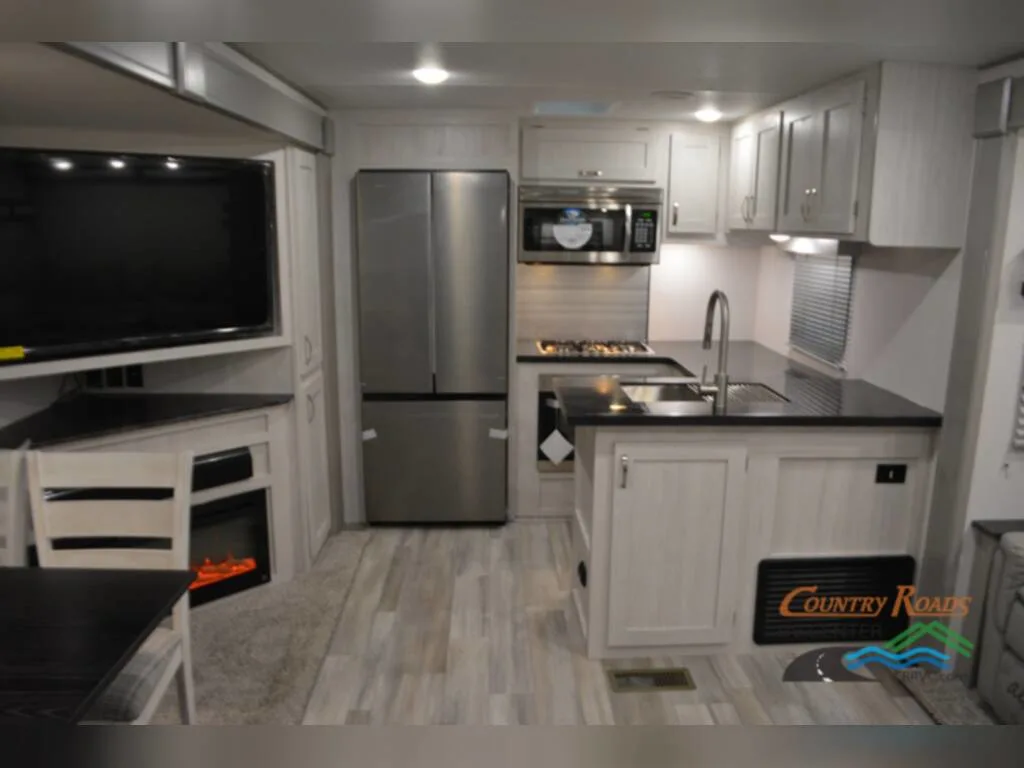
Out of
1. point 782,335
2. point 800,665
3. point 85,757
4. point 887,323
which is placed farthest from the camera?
point 782,335

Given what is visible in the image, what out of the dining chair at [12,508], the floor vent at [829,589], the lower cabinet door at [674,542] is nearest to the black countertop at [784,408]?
the lower cabinet door at [674,542]

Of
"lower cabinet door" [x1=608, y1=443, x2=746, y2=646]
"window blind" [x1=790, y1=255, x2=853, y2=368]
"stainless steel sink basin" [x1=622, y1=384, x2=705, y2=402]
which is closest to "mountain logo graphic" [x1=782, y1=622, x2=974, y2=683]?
"lower cabinet door" [x1=608, y1=443, x2=746, y2=646]

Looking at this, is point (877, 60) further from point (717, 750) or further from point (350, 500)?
point (350, 500)

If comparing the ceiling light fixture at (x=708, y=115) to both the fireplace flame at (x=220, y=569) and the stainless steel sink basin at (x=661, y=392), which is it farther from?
the fireplace flame at (x=220, y=569)

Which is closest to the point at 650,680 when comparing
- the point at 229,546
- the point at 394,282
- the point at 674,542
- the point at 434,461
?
the point at 674,542

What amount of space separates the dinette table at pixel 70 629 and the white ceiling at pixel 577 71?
157cm

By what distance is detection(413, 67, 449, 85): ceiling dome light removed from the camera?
2.94m

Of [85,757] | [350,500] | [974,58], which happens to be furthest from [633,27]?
[350,500]

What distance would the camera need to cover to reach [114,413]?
3025 mm

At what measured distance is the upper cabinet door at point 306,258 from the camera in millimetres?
3506

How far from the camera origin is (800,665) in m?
2.96

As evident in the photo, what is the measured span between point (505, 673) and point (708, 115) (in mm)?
3013

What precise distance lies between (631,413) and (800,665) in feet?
4.10

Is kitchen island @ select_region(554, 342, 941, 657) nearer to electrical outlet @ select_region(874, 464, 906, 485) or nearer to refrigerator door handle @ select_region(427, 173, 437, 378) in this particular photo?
electrical outlet @ select_region(874, 464, 906, 485)
